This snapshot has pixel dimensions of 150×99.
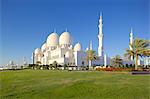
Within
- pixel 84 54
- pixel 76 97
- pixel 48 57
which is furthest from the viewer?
pixel 48 57

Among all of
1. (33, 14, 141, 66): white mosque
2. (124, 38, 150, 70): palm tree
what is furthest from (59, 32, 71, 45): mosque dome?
(124, 38, 150, 70): palm tree

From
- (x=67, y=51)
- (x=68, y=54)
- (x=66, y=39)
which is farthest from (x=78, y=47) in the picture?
(x=68, y=54)

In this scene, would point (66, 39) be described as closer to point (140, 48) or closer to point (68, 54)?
point (68, 54)

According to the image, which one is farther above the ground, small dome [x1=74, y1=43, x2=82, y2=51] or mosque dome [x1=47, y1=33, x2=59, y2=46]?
mosque dome [x1=47, y1=33, x2=59, y2=46]

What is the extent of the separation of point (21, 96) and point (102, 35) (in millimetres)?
56461

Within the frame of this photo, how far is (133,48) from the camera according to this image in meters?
40.8

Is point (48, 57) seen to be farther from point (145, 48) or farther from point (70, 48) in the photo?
point (145, 48)

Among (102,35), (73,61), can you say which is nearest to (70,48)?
(73,61)

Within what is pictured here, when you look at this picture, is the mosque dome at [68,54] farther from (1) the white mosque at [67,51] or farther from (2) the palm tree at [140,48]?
(2) the palm tree at [140,48]

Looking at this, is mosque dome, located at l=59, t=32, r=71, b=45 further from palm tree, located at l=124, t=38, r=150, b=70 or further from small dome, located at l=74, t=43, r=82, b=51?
palm tree, located at l=124, t=38, r=150, b=70

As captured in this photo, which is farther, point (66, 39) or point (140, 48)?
point (66, 39)

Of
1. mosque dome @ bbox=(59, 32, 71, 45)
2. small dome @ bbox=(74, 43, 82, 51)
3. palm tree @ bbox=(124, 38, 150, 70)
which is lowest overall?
palm tree @ bbox=(124, 38, 150, 70)

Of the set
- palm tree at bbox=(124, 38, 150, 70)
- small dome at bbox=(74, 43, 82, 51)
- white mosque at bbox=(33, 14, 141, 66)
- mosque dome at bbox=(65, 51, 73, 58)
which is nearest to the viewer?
palm tree at bbox=(124, 38, 150, 70)

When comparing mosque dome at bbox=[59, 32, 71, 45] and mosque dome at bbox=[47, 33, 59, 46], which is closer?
mosque dome at bbox=[59, 32, 71, 45]
